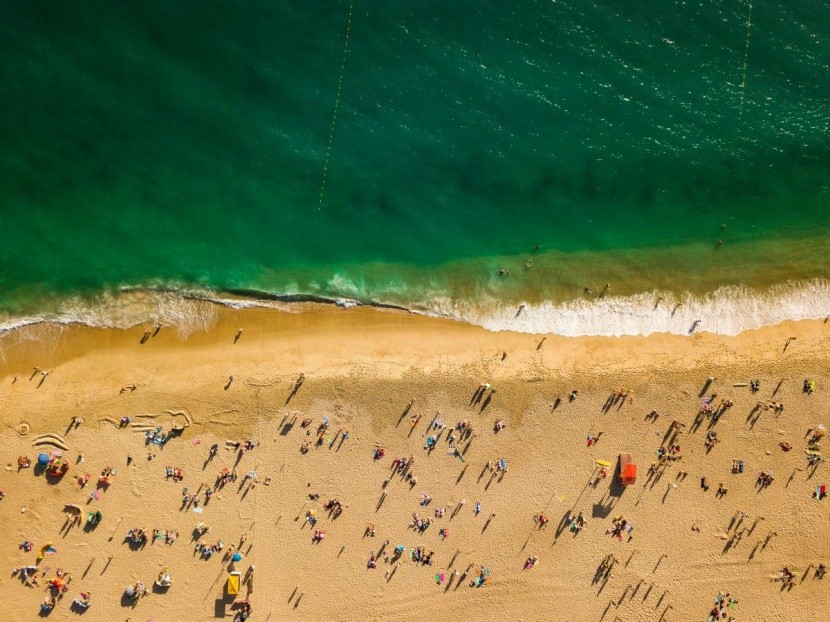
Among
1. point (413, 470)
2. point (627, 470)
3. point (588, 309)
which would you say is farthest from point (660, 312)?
point (413, 470)

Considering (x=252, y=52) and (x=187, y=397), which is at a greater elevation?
(x=252, y=52)

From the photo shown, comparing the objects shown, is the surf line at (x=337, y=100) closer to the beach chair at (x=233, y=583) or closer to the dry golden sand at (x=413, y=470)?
the dry golden sand at (x=413, y=470)

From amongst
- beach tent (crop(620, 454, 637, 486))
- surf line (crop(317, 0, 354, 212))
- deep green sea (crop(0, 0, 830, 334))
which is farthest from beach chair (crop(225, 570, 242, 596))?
beach tent (crop(620, 454, 637, 486))

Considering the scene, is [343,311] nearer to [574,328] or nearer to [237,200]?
[237,200]

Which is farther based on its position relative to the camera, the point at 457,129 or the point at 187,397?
the point at 457,129

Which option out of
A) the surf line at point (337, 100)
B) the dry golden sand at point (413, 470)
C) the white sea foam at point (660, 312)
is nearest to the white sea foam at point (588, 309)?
the white sea foam at point (660, 312)

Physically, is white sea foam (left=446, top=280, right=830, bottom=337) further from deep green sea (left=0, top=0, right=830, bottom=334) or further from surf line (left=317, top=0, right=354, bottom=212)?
surf line (left=317, top=0, right=354, bottom=212)

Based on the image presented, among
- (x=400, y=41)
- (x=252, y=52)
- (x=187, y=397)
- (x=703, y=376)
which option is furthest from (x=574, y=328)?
(x=252, y=52)
